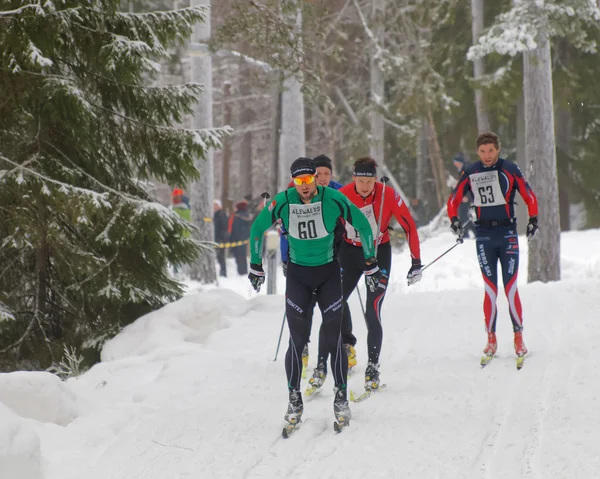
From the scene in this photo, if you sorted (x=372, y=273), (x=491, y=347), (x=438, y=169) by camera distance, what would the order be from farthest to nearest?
(x=438, y=169)
(x=491, y=347)
(x=372, y=273)

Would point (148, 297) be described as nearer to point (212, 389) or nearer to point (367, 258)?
point (212, 389)

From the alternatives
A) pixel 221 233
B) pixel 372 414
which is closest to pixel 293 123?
pixel 221 233

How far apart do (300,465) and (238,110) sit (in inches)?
1443

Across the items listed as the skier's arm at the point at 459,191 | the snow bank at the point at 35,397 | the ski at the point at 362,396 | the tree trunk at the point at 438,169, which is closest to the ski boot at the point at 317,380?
the ski at the point at 362,396

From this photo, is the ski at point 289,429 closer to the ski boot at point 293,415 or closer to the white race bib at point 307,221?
the ski boot at point 293,415

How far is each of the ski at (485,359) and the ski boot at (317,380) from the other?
1.76 metres

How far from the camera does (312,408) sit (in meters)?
6.68

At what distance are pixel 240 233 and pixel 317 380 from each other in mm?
15575

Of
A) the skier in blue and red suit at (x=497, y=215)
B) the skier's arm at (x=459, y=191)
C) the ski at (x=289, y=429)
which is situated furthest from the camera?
the skier's arm at (x=459, y=191)

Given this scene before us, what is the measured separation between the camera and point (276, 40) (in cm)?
1334

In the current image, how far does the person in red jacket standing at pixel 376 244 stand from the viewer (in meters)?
7.19

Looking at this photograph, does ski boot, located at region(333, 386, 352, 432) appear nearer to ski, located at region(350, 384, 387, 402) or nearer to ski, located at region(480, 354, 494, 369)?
ski, located at region(350, 384, 387, 402)

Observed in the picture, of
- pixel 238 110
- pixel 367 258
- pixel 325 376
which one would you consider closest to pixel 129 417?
pixel 325 376

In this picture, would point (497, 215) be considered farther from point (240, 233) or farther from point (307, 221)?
point (240, 233)
